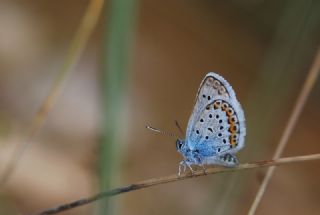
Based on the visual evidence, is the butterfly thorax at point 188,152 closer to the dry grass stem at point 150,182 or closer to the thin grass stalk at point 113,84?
the dry grass stem at point 150,182

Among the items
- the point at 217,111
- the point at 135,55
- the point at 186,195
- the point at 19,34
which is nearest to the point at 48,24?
the point at 19,34

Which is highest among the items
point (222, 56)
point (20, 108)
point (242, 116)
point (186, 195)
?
point (222, 56)

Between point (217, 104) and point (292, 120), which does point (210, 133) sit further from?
point (292, 120)

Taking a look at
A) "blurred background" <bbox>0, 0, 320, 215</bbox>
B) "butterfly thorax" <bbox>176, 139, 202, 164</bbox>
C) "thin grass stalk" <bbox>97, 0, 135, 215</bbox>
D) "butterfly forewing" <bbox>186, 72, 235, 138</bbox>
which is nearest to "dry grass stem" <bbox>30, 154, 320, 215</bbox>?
"thin grass stalk" <bbox>97, 0, 135, 215</bbox>

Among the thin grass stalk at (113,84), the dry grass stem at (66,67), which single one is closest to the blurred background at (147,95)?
the dry grass stem at (66,67)

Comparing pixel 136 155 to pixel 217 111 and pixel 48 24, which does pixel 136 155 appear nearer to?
pixel 48 24

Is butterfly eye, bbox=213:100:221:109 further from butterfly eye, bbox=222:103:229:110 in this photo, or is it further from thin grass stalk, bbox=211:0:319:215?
thin grass stalk, bbox=211:0:319:215
